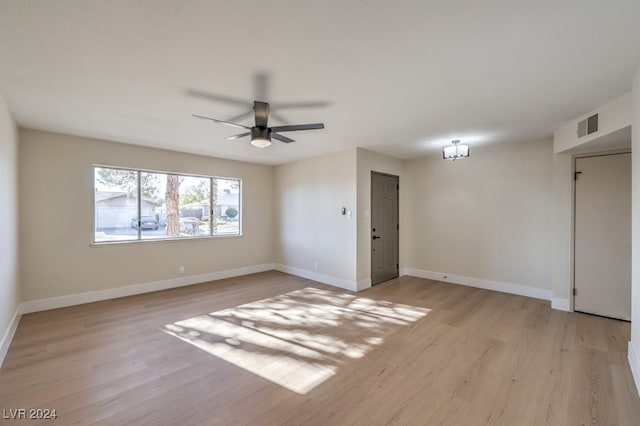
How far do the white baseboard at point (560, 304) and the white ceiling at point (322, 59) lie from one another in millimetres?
2554

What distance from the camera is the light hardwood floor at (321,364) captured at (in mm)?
2029

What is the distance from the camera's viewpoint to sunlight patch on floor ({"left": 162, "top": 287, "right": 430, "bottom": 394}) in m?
2.61

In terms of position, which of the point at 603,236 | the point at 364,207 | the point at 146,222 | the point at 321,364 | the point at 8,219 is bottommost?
the point at 321,364

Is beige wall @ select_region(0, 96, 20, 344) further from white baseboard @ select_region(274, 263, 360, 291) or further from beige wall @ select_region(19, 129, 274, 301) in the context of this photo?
white baseboard @ select_region(274, 263, 360, 291)

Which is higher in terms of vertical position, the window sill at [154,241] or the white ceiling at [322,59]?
the white ceiling at [322,59]

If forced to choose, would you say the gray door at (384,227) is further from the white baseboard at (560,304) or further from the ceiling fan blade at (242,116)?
the ceiling fan blade at (242,116)

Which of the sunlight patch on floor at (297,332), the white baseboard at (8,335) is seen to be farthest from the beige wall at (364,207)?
the white baseboard at (8,335)

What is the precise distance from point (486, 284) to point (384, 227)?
2.14 metres

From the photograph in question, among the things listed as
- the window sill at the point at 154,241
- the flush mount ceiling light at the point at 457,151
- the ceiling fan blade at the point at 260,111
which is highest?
the ceiling fan blade at the point at 260,111

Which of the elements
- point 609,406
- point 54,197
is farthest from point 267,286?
point 609,406

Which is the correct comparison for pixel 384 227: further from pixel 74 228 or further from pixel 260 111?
pixel 74 228

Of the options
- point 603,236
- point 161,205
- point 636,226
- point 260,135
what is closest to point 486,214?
point 603,236

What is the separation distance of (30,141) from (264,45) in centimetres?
432

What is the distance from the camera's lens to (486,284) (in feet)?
16.9
